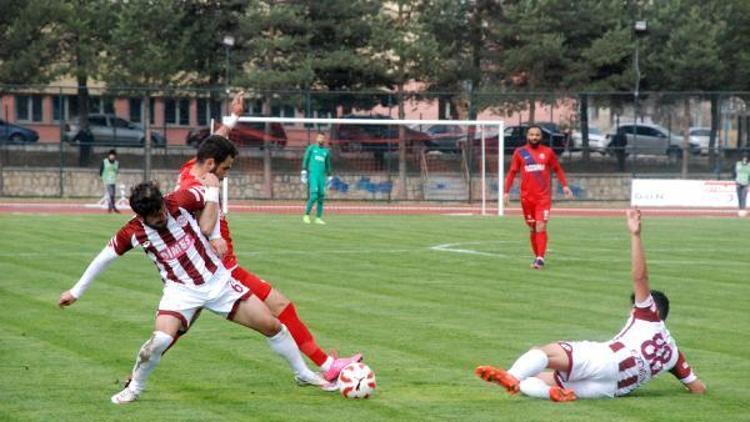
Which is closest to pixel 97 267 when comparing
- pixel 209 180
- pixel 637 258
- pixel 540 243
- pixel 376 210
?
pixel 209 180

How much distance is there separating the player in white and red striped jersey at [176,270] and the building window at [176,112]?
38.7m

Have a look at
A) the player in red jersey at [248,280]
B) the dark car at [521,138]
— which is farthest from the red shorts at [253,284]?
the dark car at [521,138]

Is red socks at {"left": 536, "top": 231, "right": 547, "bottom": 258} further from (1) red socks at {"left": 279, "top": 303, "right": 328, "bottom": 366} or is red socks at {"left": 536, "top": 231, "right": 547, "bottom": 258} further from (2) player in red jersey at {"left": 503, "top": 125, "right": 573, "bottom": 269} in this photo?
(1) red socks at {"left": 279, "top": 303, "right": 328, "bottom": 366}

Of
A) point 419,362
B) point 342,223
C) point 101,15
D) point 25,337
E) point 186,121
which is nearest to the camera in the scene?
point 419,362

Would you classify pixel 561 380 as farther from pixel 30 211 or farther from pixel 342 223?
pixel 30 211

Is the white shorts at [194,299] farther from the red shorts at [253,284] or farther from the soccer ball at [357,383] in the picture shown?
the soccer ball at [357,383]

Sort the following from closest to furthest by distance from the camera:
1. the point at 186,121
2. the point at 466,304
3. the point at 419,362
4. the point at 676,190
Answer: the point at 419,362
the point at 466,304
the point at 676,190
the point at 186,121

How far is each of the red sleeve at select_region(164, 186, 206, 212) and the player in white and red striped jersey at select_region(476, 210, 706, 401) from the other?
2.37 metres

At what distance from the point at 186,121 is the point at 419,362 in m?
37.7

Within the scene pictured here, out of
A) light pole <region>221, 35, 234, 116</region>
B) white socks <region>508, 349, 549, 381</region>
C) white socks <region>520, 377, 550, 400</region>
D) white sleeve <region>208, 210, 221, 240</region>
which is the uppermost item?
light pole <region>221, 35, 234, 116</region>

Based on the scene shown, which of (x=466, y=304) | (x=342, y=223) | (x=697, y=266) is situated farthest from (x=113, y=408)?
(x=342, y=223)

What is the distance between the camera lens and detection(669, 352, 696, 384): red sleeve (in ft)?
34.5

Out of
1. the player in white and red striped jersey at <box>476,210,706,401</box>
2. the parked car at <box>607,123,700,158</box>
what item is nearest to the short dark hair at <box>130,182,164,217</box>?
the player in white and red striped jersey at <box>476,210,706,401</box>

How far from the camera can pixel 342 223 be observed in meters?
33.8
